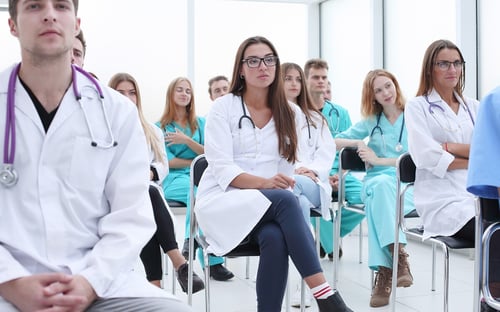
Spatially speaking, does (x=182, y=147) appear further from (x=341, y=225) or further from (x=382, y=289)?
(x=382, y=289)

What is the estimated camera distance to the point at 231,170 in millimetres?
2324

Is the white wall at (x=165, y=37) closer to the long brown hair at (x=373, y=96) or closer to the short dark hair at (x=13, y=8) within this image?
the long brown hair at (x=373, y=96)

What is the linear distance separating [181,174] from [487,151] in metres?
2.24

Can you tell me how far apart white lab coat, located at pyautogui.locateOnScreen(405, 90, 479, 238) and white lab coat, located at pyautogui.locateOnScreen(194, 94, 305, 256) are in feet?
1.78

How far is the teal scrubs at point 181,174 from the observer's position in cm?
333

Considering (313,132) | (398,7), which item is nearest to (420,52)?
(398,7)

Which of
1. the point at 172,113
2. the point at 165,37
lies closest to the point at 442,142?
the point at 172,113

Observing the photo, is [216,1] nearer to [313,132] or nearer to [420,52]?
[420,52]

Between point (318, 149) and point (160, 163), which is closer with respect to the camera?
point (160, 163)

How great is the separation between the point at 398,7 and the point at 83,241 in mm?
4552

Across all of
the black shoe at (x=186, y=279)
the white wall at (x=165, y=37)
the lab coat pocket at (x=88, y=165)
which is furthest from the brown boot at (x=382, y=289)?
the white wall at (x=165, y=37)

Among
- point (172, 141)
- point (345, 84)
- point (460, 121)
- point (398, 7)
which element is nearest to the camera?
point (460, 121)

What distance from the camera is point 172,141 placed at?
359 centimetres

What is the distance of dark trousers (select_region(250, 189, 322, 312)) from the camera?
6.79 feet
